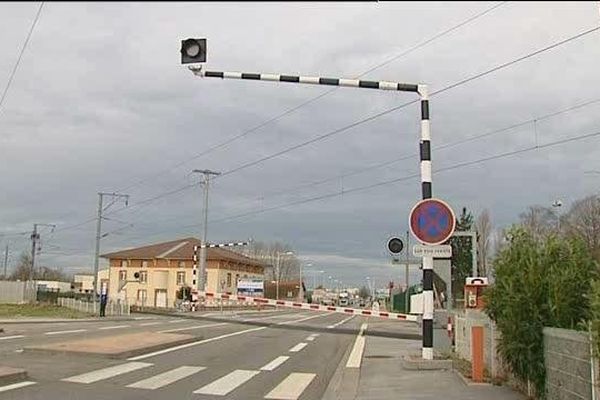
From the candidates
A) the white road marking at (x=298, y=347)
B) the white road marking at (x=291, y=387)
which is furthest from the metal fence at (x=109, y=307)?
the white road marking at (x=291, y=387)

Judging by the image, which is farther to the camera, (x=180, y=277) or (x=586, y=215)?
(x=180, y=277)

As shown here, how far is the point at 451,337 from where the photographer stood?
20.5m

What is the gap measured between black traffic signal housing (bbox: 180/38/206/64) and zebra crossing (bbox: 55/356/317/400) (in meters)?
5.65

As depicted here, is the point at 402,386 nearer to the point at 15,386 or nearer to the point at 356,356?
the point at 15,386

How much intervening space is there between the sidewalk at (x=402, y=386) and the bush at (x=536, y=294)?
80 centimetres

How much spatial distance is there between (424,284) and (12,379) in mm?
8445

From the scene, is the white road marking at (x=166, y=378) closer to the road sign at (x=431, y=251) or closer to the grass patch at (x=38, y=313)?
the road sign at (x=431, y=251)

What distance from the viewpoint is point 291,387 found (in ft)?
46.3

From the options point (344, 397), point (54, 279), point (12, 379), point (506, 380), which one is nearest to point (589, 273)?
point (506, 380)

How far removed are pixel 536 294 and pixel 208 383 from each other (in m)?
6.50

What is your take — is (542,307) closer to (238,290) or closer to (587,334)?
(587,334)

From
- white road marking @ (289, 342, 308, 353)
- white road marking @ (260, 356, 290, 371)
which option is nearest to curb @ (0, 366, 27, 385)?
white road marking @ (260, 356, 290, 371)

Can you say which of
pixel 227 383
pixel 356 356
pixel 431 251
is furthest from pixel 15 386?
pixel 356 356

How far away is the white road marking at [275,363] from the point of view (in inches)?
694
